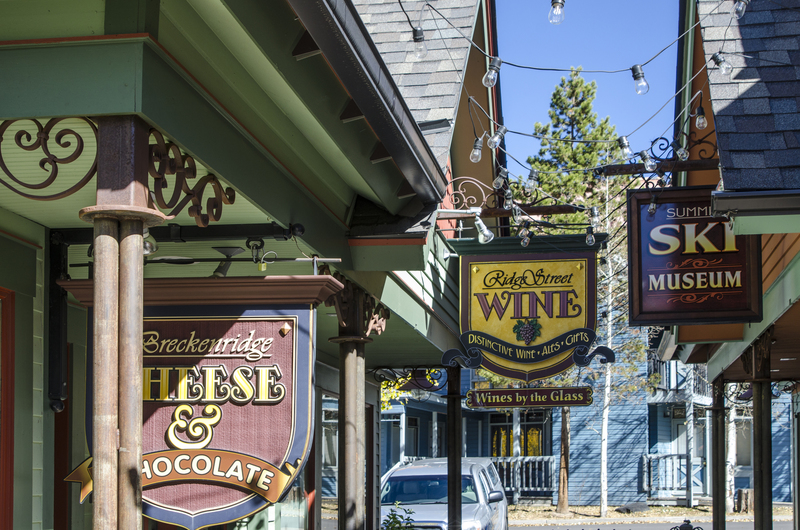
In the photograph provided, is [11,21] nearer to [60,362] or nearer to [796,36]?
[60,362]

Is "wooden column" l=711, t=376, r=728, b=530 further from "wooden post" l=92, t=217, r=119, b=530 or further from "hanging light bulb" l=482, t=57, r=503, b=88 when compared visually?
"wooden post" l=92, t=217, r=119, b=530

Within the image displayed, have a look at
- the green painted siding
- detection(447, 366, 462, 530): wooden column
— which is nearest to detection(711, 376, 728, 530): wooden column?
detection(447, 366, 462, 530): wooden column

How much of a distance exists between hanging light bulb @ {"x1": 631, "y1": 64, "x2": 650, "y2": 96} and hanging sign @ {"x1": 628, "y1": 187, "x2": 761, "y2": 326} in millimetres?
1521

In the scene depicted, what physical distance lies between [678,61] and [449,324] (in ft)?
15.9

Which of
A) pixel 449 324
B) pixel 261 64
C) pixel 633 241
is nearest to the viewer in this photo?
pixel 261 64

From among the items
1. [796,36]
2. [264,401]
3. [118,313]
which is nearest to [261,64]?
[118,313]

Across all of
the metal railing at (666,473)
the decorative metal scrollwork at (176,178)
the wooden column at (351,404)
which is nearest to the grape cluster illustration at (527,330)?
the wooden column at (351,404)

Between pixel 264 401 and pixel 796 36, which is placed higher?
pixel 796 36

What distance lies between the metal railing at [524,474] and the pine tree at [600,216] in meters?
1.12

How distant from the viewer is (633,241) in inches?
319

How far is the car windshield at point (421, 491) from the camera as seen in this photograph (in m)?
14.6

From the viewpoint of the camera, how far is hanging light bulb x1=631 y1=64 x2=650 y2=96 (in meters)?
6.69

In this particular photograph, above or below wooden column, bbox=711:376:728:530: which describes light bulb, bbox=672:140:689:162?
above

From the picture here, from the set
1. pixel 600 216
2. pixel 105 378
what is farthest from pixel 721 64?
pixel 600 216
